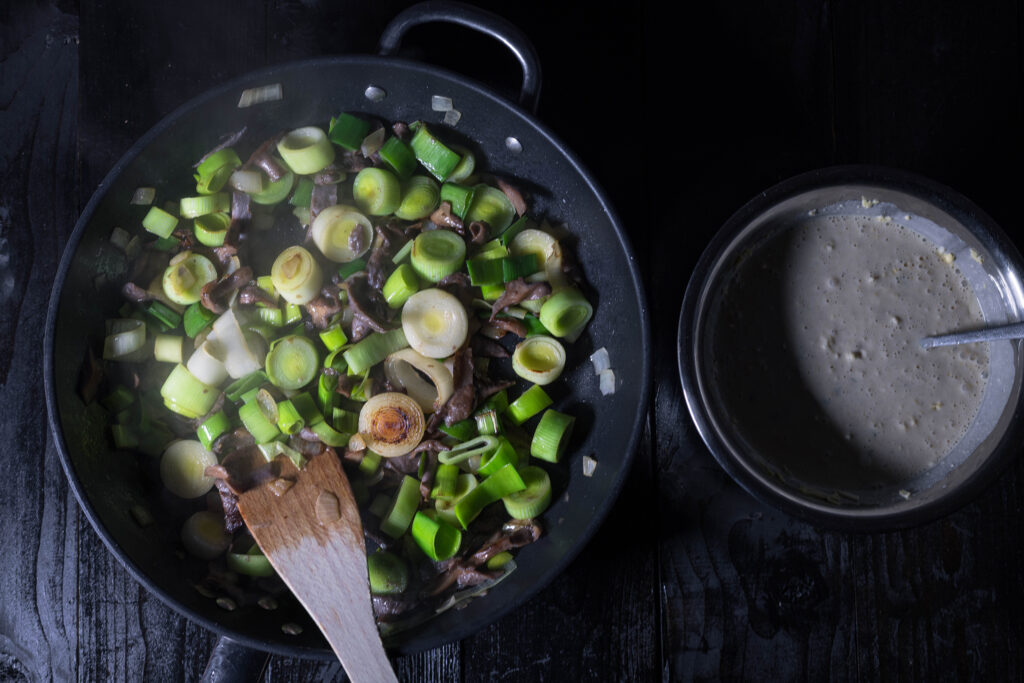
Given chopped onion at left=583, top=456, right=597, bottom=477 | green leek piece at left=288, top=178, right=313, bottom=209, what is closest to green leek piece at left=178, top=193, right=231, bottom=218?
green leek piece at left=288, top=178, right=313, bottom=209

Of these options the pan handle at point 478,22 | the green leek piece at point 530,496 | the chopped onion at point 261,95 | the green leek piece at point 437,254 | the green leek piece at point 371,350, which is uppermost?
the pan handle at point 478,22

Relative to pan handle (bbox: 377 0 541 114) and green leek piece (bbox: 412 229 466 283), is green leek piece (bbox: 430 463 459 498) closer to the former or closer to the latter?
green leek piece (bbox: 412 229 466 283)

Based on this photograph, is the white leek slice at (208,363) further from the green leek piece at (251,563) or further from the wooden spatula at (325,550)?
the green leek piece at (251,563)

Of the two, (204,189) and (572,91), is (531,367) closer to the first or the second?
(572,91)

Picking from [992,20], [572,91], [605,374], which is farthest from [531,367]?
[992,20]

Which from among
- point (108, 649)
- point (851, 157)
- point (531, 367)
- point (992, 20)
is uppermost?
point (992, 20)

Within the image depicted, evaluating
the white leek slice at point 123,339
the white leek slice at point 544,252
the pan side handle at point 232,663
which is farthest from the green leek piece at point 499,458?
the white leek slice at point 123,339
